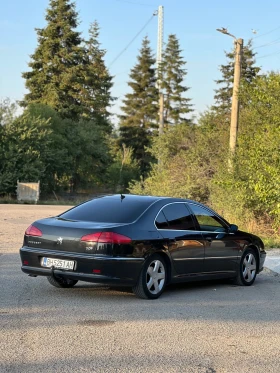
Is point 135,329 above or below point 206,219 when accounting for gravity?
below

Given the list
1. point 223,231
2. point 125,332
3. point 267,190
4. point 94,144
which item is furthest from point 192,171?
point 94,144

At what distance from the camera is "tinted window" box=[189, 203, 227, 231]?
995 cm

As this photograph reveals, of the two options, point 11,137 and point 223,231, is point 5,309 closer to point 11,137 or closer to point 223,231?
point 223,231

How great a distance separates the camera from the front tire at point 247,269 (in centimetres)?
1059

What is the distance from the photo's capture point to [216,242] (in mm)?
9984

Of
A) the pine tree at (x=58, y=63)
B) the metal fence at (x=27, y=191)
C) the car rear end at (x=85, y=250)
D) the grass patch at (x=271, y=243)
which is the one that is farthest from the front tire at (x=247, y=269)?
the pine tree at (x=58, y=63)

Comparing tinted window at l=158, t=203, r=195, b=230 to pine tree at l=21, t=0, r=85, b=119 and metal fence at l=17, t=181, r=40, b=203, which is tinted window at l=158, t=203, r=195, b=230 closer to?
metal fence at l=17, t=181, r=40, b=203

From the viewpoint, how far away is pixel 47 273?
8.57 m

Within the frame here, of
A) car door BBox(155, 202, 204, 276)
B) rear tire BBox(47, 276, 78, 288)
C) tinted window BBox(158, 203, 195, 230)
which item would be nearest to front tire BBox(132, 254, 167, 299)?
car door BBox(155, 202, 204, 276)

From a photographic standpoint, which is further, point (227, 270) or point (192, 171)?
point (192, 171)

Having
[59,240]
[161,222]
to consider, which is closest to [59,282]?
[59,240]

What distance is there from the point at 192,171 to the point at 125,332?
21.9m

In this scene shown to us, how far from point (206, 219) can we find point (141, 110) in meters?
68.6

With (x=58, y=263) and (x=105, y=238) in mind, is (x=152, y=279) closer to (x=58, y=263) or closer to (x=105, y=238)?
(x=105, y=238)
